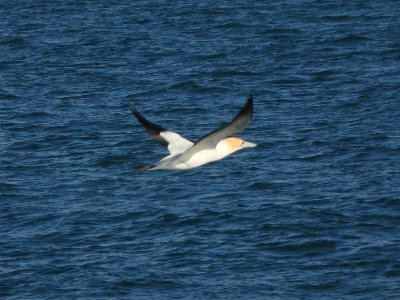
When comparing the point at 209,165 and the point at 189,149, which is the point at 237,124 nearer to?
the point at 189,149

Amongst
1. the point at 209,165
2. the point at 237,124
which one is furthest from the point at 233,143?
the point at 209,165

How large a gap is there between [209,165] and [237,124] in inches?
790

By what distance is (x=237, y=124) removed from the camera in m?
20.5

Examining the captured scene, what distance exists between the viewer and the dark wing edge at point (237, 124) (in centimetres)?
2025

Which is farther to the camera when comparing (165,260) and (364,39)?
(364,39)

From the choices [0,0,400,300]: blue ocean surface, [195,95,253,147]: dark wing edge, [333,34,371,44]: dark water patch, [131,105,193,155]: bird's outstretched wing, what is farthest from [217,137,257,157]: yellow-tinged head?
[333,34,371,44]: dark water patch

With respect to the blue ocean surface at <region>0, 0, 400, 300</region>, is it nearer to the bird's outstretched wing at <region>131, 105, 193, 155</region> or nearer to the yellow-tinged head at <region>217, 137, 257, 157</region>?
the bird's outstretched wing at <region>131, 105, 193, 155</region>

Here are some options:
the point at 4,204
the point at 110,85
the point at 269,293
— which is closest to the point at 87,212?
the point at 4,204

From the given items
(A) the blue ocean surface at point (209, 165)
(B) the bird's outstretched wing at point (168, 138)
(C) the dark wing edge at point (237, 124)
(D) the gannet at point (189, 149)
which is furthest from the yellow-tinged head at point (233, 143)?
(A) the blue ocean surface at point (209, 165)

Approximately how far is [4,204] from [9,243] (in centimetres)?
311

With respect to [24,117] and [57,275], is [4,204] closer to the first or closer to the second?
[57,275]

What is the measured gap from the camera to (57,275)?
110 ft

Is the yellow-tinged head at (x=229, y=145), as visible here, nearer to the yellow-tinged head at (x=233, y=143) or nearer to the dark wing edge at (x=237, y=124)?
the yellow-tinged head at (x=233, y=143)

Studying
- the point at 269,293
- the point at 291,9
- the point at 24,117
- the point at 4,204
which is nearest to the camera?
the point at 269,293
